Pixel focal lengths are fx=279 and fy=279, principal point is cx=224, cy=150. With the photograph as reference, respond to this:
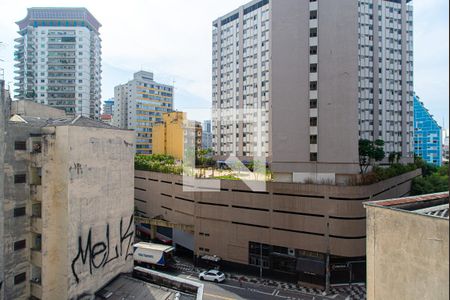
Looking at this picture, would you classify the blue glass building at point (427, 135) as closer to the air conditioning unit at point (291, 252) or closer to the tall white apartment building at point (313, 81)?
the tall white apartment building at point (313, 81)

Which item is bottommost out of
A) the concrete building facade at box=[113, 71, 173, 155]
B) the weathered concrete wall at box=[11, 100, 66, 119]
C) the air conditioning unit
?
the air conditioning unit

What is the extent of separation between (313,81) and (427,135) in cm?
4445

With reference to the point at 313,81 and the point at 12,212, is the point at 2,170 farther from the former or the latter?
the point at 313,81

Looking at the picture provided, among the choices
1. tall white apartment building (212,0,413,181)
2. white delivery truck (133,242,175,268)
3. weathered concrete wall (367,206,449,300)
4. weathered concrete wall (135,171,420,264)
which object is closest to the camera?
weathered concrete wall (367,206,449,300)

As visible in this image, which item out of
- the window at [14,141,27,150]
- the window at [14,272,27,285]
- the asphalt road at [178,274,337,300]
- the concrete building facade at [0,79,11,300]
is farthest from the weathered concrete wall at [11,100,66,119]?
the asphalt road at [178,274,337,300]

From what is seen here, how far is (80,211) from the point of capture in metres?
11.0

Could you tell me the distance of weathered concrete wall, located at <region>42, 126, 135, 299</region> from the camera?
34.8ft

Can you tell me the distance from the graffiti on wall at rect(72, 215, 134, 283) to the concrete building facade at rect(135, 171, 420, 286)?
900 centimetres

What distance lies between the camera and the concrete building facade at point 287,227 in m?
18.4

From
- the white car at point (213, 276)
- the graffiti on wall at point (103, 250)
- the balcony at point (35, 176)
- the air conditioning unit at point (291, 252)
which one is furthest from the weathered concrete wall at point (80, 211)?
the air conditioning unit at point (291, 252)

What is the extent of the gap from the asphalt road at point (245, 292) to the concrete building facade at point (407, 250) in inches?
447

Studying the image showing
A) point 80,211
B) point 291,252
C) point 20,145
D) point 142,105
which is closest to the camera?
point 20,145

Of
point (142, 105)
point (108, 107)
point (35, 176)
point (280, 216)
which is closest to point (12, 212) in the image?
point (35, 176)

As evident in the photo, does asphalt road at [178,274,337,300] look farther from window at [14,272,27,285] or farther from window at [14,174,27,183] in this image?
window at [14,174,27,183]
